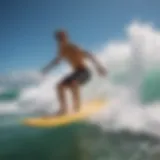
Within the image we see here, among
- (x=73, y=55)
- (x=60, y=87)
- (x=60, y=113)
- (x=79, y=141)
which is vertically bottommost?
(x=79, y=141)

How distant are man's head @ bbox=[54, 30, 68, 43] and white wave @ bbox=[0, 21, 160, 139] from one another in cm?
13

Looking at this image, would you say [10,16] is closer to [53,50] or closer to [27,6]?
[27,6]


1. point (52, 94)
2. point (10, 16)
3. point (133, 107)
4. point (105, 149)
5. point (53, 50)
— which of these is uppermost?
point (10, 16)

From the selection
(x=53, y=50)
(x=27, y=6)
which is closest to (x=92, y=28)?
(x=53, y=50)

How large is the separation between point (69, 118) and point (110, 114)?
0.18m

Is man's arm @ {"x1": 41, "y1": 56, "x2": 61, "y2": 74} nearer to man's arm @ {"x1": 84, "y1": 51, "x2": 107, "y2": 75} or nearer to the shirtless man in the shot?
the shirtless man

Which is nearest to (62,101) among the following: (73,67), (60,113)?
(60,113)

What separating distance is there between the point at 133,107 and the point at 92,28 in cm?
39

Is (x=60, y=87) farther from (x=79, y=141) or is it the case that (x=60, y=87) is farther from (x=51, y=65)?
(x=79, y=141)

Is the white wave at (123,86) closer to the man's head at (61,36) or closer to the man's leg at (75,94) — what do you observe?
the man's leg at (75,94)

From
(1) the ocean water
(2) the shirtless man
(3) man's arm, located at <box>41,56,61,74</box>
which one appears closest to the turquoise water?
(1) the ocean water

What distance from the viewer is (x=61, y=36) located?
1.58 metres

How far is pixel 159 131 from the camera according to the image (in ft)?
5.09

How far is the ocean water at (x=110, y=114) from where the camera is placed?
1561 mm
